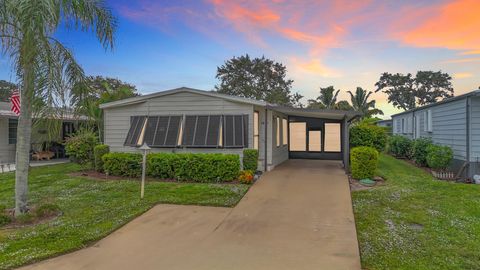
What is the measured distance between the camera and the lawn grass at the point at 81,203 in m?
4.65

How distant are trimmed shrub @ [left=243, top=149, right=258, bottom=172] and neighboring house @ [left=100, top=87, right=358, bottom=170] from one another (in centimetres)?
32

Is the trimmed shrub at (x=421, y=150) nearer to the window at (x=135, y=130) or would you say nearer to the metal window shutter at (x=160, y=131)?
the metal window shutter at (x=160, y=131)

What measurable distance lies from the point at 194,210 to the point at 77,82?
374cm

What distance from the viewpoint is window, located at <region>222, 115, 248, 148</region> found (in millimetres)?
10344

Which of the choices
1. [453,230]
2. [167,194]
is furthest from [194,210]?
[453,230]

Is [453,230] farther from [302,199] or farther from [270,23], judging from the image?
[270,23]

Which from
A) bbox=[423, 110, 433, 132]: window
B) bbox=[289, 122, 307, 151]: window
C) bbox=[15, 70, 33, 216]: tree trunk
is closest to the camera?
bbox=[15, 70, 33, 216]: tree trunk

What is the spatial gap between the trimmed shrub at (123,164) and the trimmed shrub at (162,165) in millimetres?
390

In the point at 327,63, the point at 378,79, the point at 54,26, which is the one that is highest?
the point at 378,79

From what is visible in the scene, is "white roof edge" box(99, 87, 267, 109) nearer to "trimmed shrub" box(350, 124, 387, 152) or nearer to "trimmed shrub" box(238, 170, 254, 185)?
"trimmed shrub" box(238, 170, 254, 185)

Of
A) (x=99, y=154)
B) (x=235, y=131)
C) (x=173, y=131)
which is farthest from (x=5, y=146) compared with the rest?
(x=235, y=131)

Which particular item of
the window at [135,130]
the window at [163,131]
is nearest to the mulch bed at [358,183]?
the window at [163,131]

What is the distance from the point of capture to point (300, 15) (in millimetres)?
11047

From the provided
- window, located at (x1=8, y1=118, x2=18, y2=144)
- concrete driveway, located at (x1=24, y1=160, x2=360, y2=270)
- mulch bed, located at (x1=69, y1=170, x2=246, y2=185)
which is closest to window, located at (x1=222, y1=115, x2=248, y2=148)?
mulch bed, located at (x1=69, y1=170, x2=246, y2=185)
